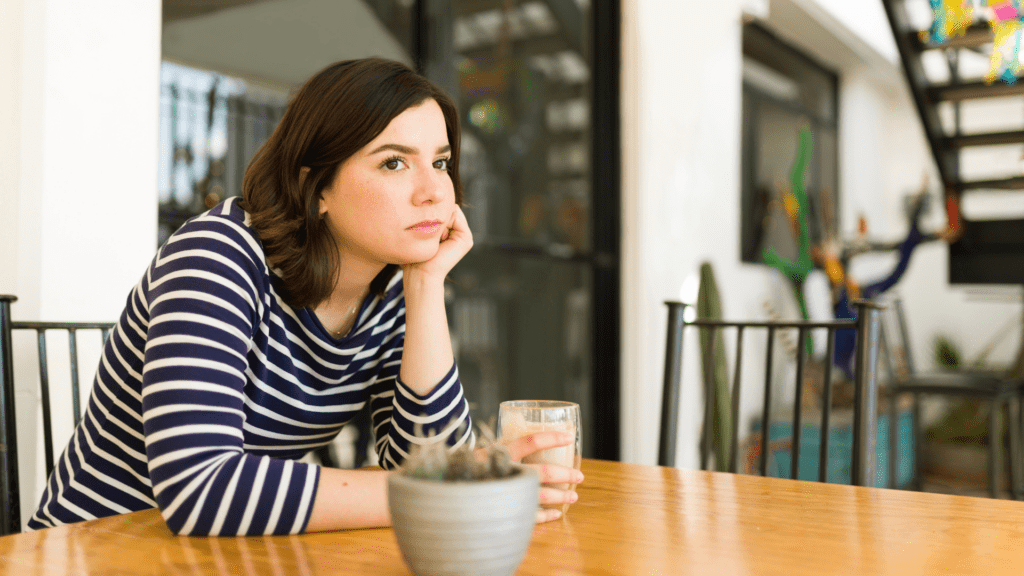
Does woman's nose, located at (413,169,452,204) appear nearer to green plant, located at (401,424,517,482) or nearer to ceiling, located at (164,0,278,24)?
green plant, located at (401,424,517,482)

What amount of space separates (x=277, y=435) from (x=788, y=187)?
408 cm

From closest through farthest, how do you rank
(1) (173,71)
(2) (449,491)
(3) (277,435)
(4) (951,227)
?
1. (2) (449,491)
2. (3) (277,435)
3. (1) (173,71)
4. (4) (951,227)

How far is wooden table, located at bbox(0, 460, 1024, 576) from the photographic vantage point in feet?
2.10

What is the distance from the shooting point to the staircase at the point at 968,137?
3539 mm

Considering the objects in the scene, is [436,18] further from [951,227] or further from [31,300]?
[951,227]

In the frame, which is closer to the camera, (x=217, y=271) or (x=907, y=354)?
(x=217, y=271)

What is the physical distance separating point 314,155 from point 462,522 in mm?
657

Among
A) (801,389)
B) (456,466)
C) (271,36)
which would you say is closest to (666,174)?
(271,36)

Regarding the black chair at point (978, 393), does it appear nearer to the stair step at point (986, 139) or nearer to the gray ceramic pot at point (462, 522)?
the stair step at point (986, 139)

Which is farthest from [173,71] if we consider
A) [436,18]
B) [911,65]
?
[911,65]

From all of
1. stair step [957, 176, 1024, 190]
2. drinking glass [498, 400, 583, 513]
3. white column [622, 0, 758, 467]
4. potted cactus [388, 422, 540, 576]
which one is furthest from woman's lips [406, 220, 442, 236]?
stair step [957, 176, 1024, 190]

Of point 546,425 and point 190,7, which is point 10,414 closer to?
point 546,425

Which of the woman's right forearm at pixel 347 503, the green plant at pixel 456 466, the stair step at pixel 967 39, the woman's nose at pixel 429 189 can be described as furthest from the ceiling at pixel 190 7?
the stair step at pixel 967 39

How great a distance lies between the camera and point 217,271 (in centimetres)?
88
